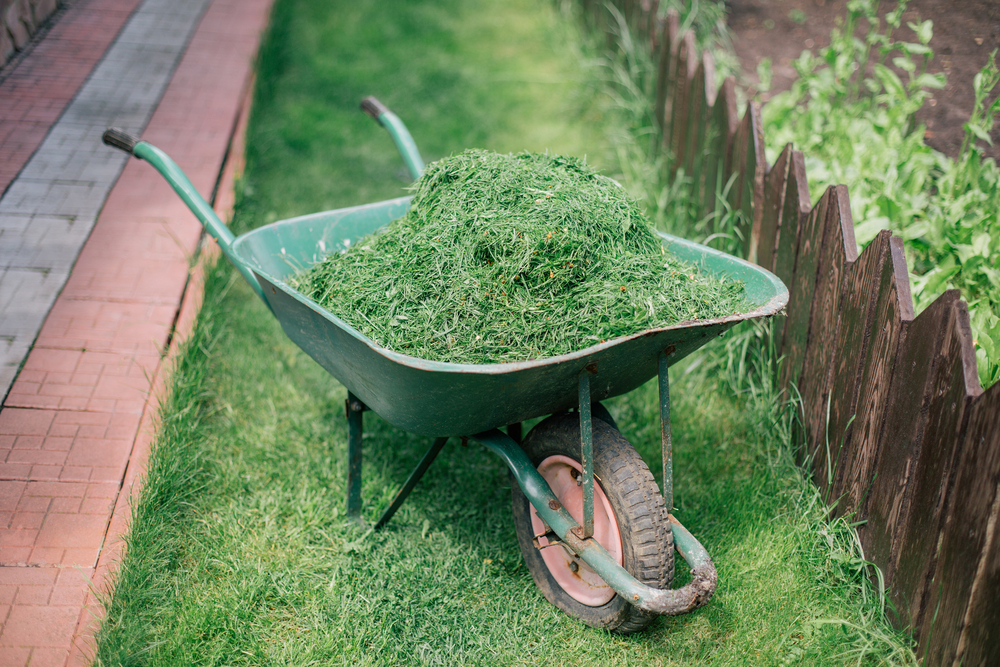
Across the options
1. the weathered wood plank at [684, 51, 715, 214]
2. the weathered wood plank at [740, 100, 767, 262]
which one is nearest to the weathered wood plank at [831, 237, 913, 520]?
the weathered wood plank at [740, 100, 767, 262]

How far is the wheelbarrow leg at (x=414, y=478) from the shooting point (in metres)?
2.46

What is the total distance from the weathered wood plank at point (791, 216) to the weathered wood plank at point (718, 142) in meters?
0.60

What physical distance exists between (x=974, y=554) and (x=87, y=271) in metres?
3.78

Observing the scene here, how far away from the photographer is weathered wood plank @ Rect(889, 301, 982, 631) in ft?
6.07

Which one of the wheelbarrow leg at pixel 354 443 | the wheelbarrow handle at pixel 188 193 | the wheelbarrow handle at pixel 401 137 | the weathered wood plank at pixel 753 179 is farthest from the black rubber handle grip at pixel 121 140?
the weathered wood plank at pixel 753 179

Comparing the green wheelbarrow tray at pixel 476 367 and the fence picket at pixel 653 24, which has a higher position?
the fence picket at pixel 653 24

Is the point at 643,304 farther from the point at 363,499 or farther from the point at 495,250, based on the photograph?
the point at 363,499

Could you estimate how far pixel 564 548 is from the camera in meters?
2.34

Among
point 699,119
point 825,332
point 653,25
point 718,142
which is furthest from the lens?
point 653,25

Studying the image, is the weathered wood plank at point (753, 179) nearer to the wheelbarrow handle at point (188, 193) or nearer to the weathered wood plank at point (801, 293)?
the weathered wood plank at point (801, 293)

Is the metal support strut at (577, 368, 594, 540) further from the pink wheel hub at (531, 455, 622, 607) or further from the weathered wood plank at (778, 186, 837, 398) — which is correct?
the weathered wood plank at (778, 186, 837, 398)

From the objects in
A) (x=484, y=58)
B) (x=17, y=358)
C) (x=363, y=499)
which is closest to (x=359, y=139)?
(x=484, y=58)

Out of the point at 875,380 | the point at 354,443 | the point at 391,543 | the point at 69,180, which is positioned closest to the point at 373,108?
the point at 354,443

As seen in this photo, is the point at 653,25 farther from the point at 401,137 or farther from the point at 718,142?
the point at 401,137
